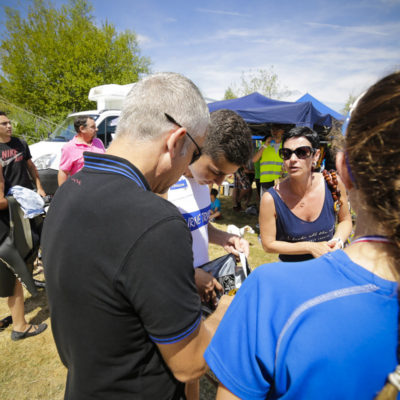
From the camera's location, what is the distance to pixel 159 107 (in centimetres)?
101

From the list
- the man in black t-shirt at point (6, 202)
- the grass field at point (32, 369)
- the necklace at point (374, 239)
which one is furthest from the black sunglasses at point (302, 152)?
Result: the man in black t-shirt at point (6, 202)

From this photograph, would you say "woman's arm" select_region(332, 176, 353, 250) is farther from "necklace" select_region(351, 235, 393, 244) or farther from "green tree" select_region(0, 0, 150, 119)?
"green tree" select_region(0, 0, 150, 119)

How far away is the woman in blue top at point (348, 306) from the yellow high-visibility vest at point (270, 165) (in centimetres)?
600

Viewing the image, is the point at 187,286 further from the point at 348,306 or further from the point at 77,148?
the point at 77,148

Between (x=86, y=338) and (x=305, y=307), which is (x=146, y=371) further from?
(x=305, y=307)

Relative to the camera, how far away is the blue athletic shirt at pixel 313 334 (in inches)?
21.2

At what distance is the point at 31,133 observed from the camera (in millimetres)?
18750

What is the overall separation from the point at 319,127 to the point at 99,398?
8445mm

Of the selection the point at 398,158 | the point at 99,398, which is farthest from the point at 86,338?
the point at 398,158

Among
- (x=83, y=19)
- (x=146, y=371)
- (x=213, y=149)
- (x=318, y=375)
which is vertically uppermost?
(x=83, y=19)

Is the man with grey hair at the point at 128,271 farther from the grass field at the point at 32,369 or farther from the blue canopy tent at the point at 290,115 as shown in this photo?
the blue canopy tent at the point at 290,115

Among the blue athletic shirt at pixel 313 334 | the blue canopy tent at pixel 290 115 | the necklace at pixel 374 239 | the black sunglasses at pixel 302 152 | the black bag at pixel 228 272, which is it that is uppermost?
the blue canopy tent at pixel 290 115

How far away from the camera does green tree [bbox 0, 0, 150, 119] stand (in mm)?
19750

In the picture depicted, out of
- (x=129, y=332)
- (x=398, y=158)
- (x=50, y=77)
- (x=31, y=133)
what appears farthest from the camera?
(x=50, y=77)
